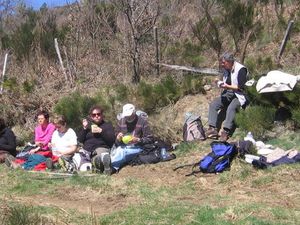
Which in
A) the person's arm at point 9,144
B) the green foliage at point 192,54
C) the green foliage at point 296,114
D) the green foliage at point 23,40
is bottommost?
the person's arm at point 9,144

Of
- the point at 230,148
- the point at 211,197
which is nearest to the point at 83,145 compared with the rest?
the point at 230,148

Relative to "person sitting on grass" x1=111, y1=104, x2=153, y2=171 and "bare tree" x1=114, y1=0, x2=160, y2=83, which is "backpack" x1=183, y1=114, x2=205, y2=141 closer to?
"person sitting on grass" x1=111, y1=104, x2=153, y2=171

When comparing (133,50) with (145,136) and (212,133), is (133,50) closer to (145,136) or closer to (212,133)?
(212,133)

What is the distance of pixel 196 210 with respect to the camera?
5289 mm

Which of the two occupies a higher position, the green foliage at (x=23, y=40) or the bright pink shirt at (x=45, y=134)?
the green foliage at (x=23, y=40)

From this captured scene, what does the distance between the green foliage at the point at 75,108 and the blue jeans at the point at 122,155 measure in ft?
9.97

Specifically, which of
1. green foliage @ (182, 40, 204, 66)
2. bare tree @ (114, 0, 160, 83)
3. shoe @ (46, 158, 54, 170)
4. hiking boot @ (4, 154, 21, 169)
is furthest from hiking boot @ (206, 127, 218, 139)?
bare tree @ (114, 0, 160, 83)

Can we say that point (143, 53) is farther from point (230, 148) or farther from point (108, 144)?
point (230, 148)

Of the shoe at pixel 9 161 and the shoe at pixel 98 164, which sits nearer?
the shoe at pixel 98 164

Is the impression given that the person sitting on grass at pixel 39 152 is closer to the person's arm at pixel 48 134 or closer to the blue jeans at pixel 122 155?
the person's arm at pixel 48 134

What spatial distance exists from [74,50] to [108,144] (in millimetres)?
5831

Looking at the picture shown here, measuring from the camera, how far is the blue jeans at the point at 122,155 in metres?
7.50

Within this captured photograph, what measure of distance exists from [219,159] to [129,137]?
1579 mm

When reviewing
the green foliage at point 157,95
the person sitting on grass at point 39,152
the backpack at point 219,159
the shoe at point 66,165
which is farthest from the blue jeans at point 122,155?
the green foliage at point 157,95
